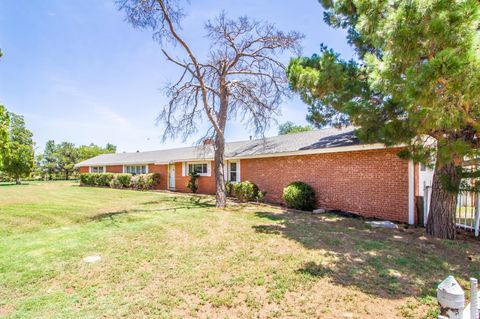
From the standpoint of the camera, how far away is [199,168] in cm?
1956

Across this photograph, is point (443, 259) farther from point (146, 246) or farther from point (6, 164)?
point (6, 164)

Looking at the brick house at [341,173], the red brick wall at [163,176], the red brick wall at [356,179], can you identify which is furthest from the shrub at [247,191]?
the red brick wall at [163,176]

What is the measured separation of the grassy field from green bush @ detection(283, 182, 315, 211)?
283 centimetres

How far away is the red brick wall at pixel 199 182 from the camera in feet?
60.0

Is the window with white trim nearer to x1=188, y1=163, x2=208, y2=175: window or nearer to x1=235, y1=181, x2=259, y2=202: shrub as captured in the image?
x1=235, y1=181, x2=259, y2=202: shrub

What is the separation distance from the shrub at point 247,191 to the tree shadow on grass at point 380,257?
515 cm

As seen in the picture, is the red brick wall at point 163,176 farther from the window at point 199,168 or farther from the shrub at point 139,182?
the window at point 199,168

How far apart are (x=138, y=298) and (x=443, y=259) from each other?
5.92 metres

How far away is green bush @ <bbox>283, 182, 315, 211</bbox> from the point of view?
11297 millimetres

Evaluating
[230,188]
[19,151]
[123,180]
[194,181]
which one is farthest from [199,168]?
[19,151]

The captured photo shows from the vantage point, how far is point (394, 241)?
6680 mm

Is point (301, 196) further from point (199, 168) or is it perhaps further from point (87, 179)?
point (87, 179)

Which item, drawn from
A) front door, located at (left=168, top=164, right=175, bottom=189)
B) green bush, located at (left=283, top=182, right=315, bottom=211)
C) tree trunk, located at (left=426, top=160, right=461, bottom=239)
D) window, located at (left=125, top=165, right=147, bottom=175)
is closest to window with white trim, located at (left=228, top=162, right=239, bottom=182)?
green bush, located at (left=283, top=182, right=315, bottom=211)

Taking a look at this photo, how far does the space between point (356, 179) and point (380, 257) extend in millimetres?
5132
